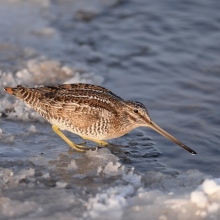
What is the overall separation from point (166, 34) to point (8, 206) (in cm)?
715

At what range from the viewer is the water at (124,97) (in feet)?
17.9

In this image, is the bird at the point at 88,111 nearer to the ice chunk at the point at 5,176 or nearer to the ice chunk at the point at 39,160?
the ice chunk at the point at 39,160

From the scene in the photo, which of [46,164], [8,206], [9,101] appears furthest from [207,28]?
[8,206]

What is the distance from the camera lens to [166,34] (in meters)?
11.7

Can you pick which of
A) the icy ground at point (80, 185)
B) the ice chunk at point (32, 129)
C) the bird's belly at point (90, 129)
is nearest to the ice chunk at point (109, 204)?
the icy ground at point (80, 185)

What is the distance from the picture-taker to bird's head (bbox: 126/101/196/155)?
7125mm

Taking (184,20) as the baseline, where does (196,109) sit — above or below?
below

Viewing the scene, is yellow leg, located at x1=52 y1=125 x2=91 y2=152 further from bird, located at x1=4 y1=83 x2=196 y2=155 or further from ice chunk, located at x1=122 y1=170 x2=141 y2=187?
ice chunk, located at x1=122 y1=170 x2=141 y2=187

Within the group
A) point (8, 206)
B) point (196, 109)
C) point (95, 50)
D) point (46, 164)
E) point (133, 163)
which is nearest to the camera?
point (8, 206)

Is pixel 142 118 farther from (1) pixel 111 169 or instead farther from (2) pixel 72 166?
(2) pixel 72 166

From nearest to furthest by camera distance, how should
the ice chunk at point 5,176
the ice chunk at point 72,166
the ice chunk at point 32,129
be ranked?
the ice chunk at point 5,176 → the ice chunk at point 72,166 → the ice chunk at point 32,129

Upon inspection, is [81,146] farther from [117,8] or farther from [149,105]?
[117,8]

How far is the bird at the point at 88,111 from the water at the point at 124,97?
0.32 m

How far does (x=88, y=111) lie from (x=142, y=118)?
28.5 inches
